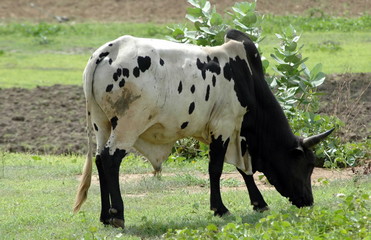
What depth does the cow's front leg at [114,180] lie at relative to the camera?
8773mm

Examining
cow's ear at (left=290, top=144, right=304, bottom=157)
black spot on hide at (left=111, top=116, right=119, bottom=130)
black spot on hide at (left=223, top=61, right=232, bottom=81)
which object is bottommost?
cow's ear at (left=290, top=144, right=304, bottom=157)

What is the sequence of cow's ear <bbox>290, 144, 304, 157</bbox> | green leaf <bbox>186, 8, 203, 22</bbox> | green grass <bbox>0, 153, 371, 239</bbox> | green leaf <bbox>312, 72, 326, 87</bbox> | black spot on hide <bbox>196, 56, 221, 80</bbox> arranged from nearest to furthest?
green grass <bbox>0, 153, 371, 239</bbox> → black spot on hide <bbox>196, 56, 221, 80</bbox> → cow's ear <bbox>290, 144, 304, 157</bbox> → green leaf <bbox>186, 8, 203, 22</bbox> → green leaf <bbox>312, 72, 326, 87</bbox>

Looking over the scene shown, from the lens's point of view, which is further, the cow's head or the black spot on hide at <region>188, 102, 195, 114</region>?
the cow's head

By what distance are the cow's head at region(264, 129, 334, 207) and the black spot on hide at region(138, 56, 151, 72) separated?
1893 mm

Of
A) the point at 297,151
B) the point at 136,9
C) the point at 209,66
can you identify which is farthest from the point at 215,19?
the point at 136,9

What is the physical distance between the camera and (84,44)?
25.8 meters

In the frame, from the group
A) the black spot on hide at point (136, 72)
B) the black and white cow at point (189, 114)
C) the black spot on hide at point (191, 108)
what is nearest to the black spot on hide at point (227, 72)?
the black and white cow at point (189, 114)

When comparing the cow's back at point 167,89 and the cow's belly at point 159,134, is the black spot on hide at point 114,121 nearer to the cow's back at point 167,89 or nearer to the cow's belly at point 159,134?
the cow's back at point 167,89

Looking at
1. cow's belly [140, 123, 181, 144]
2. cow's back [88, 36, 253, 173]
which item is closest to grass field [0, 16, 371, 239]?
cow's belly [140, 123, 181, 144]

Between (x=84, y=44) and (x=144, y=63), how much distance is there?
17271 millimetres

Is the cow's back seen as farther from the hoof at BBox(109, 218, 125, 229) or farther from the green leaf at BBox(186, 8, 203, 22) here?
the green leaf at BBox(186, 8, 203, 22)

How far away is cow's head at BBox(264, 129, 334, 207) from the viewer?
9773 mm

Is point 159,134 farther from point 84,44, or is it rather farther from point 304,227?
point 84,44

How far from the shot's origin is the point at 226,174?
1226 cm
